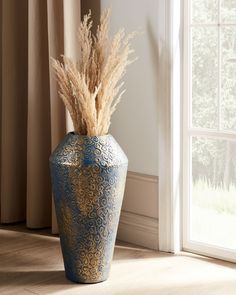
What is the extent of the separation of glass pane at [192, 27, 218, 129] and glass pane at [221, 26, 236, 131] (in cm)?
4

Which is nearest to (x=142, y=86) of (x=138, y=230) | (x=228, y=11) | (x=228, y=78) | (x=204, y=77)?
(x=204, y=77)

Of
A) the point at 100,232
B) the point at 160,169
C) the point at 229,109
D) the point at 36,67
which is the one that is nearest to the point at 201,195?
the point at 160,169

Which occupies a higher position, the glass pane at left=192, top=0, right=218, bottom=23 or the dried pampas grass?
the glass pane at left=192, top=0, right=218, bottom=23

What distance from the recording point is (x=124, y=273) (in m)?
3.53

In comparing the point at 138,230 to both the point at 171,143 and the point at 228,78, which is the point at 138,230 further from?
the point at 228,78

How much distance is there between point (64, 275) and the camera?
351 centimetres

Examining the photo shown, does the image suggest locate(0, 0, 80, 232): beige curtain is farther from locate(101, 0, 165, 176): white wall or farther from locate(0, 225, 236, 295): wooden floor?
locate(0, 225, 236, 295): wooden floor

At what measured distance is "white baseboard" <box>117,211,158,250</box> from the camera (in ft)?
13.0

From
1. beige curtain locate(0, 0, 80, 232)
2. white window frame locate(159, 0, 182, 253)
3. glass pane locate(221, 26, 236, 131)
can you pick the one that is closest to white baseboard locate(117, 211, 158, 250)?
white window frame locate(159, 0, 182, 253)

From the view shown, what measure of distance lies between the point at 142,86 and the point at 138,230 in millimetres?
846

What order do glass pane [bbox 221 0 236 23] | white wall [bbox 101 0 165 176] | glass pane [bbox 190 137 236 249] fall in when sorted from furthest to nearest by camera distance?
white wall [bbox 101 0 165 176]
glass pane [bbox 190 137 236 249]
glass pane [bbox 221 0 236 23]

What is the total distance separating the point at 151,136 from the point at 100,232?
0.80 meters

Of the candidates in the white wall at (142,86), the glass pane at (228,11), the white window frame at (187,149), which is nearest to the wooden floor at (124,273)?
the white window frame at (187,149)

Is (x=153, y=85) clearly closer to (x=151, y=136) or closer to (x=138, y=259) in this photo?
(x=151, y=136)
